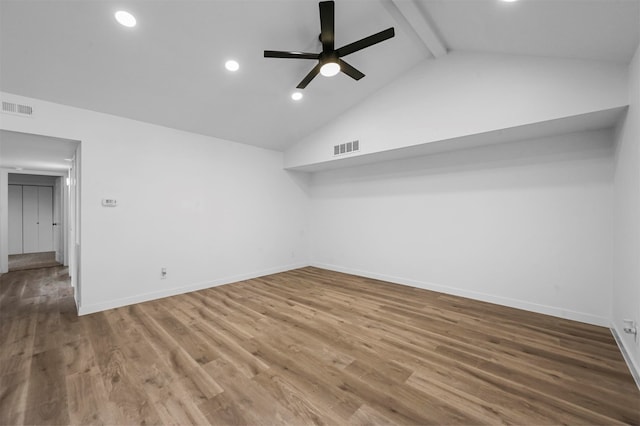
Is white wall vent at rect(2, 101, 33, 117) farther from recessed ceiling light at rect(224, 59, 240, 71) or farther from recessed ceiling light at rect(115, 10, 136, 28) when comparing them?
recessed ceiling light at rect(224, 59, 240, 71)

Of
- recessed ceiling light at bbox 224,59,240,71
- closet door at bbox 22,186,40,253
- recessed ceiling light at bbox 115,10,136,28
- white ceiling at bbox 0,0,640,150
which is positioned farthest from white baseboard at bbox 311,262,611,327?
closet door at bbox 22,186,40,253

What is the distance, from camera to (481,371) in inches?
83.7

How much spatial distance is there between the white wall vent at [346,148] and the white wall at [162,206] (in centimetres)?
166

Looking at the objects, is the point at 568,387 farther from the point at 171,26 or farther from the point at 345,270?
the point at 171,26

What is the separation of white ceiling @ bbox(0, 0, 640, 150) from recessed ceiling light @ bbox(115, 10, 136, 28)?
5 cm

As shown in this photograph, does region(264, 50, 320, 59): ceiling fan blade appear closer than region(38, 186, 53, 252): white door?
Yes

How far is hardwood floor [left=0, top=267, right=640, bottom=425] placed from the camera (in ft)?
5.60

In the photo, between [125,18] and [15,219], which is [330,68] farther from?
[15,219]

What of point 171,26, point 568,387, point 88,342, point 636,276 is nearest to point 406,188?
point 636,276

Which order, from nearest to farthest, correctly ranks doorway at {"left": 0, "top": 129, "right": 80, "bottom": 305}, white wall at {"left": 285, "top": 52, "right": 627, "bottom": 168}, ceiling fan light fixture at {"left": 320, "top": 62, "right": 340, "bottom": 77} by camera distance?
white wall at {"left": 285, "top": 52, "right": 627, "bottom": 168} < ceiling fan light fixture at {"left": 320, "top": 62, "right": 340, "bottom": 77} < doorway at {"left": 0, "top": 129, "right": 80, "bottom": 305}

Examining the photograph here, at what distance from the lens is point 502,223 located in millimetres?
3719

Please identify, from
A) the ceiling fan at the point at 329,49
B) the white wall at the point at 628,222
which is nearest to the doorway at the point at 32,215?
the ceiling fan at the point at 329,49

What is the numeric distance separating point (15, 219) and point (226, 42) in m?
10.5

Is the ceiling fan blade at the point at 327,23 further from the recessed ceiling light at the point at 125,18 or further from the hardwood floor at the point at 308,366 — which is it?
the hardwood floor at the point at 308,366
